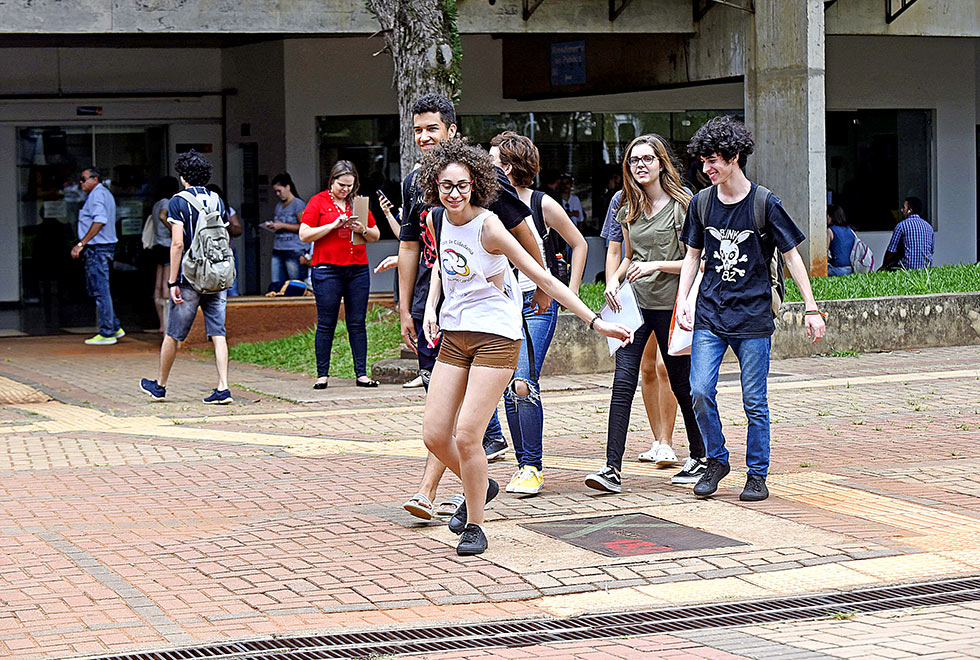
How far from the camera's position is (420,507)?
22.8 ft

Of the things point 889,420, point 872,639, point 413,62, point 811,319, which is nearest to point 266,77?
point 413,62

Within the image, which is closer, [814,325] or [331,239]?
[814,325]

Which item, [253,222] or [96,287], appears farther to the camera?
[253,222]

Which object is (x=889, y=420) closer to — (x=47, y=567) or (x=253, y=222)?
(x=47, y=567)

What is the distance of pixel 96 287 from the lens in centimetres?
1730

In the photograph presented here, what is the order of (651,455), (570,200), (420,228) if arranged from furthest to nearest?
(570,200)
(651,455)
(420,228)

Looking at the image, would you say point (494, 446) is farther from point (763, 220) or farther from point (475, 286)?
point (475, 286)

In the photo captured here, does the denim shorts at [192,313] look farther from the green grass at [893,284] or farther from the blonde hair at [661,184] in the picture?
the green grass at [893,284]

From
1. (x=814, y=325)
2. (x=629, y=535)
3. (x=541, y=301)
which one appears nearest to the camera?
(x=629, y=535)

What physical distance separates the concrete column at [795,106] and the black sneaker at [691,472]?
1099cm

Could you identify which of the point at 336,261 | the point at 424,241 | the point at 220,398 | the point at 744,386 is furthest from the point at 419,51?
the point at 744,386

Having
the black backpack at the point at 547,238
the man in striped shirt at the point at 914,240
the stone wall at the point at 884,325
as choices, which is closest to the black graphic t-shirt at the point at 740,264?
the black backpack at the point at 547,238

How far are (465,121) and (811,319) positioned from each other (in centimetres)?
1599

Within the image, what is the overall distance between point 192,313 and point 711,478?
559 centimetres
